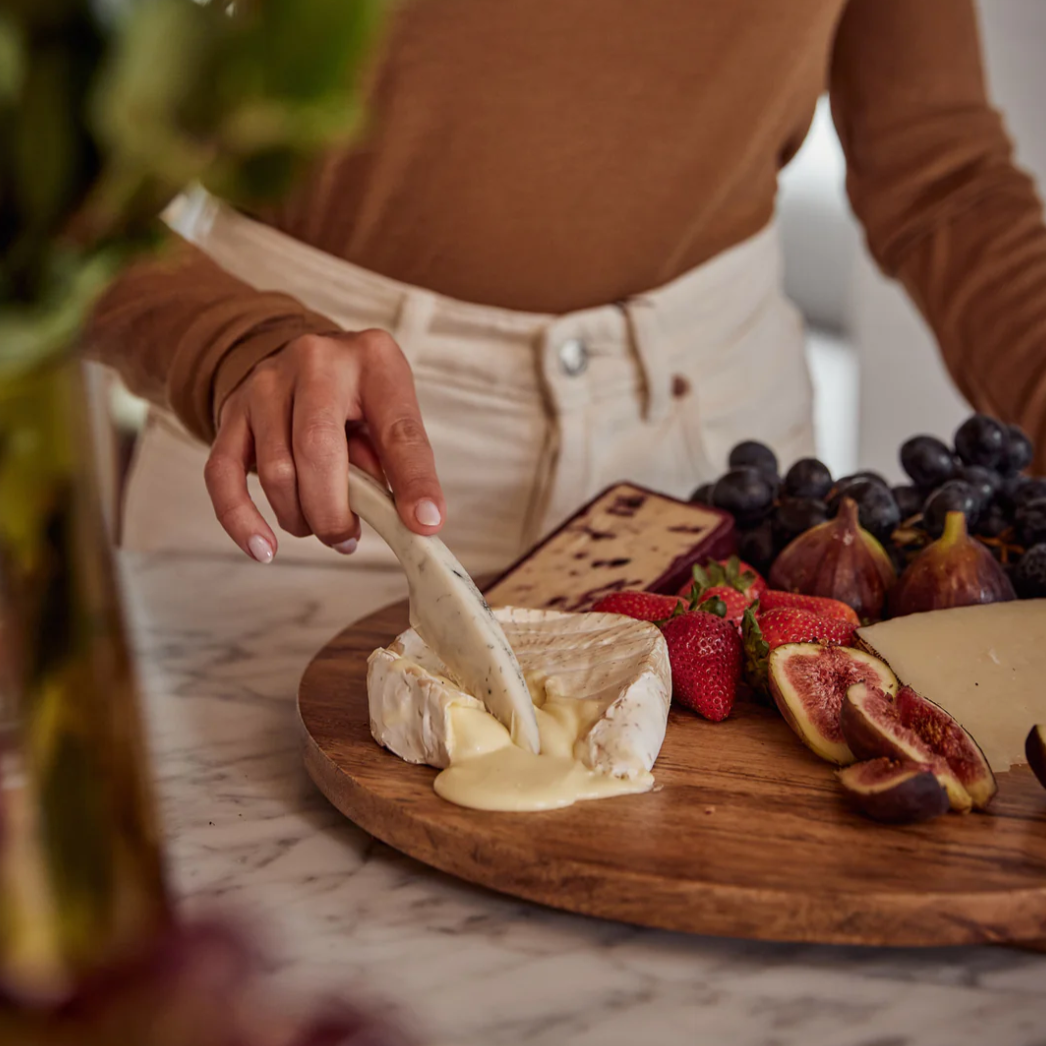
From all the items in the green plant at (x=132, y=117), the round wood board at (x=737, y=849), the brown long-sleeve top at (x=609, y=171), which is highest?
the brown long-sleeve top at (x=609, y=171)

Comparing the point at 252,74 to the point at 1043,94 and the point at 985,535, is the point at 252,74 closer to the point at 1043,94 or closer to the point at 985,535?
the point at 985,535

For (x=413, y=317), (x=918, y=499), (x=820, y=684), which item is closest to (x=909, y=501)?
(x=918, y=499)

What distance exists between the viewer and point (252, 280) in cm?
154

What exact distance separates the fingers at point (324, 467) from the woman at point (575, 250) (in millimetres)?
262

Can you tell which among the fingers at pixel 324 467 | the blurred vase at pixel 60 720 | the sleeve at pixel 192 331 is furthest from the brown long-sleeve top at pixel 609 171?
the blurred vase at pixel 60 720

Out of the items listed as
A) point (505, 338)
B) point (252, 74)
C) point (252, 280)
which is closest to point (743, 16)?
point (505, 338)

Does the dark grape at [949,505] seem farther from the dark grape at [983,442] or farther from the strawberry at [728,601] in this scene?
the strawberry at [728,601]

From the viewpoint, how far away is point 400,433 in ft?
3.17

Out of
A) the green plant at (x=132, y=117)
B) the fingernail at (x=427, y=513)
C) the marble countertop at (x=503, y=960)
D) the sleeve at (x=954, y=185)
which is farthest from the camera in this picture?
the sleeve at (x=954, y=185)

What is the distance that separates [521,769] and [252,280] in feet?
3.01

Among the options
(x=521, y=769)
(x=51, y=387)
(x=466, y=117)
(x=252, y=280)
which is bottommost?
(x=521, y=769)

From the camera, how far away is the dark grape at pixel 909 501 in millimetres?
1344

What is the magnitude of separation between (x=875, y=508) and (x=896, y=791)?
508 millimetres

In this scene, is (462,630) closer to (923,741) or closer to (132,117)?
(923,741)
